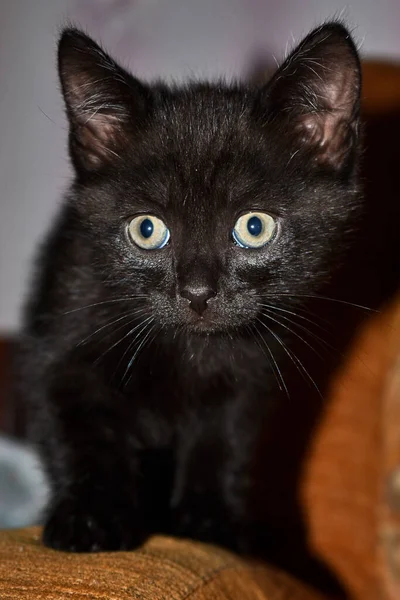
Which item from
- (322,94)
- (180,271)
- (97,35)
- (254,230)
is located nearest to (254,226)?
(254,230)

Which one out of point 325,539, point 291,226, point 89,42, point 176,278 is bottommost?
point 325,539

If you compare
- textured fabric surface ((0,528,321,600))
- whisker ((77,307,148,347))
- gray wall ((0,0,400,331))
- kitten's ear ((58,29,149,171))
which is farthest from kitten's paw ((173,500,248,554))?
gray wall ((0,0,400,331))

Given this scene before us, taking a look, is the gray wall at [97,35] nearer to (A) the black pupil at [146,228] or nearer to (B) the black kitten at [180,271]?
(B) the black kitten at [180,271]

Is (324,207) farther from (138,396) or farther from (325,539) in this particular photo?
(325,539)

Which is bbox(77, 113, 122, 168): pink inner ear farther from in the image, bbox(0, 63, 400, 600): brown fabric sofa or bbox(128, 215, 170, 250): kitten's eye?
bbox(0, 63, 400, 600): brown fabric sofa

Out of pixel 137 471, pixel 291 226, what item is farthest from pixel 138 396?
pixel 291 226

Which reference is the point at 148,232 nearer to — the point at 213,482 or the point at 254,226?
the point at 254,226
